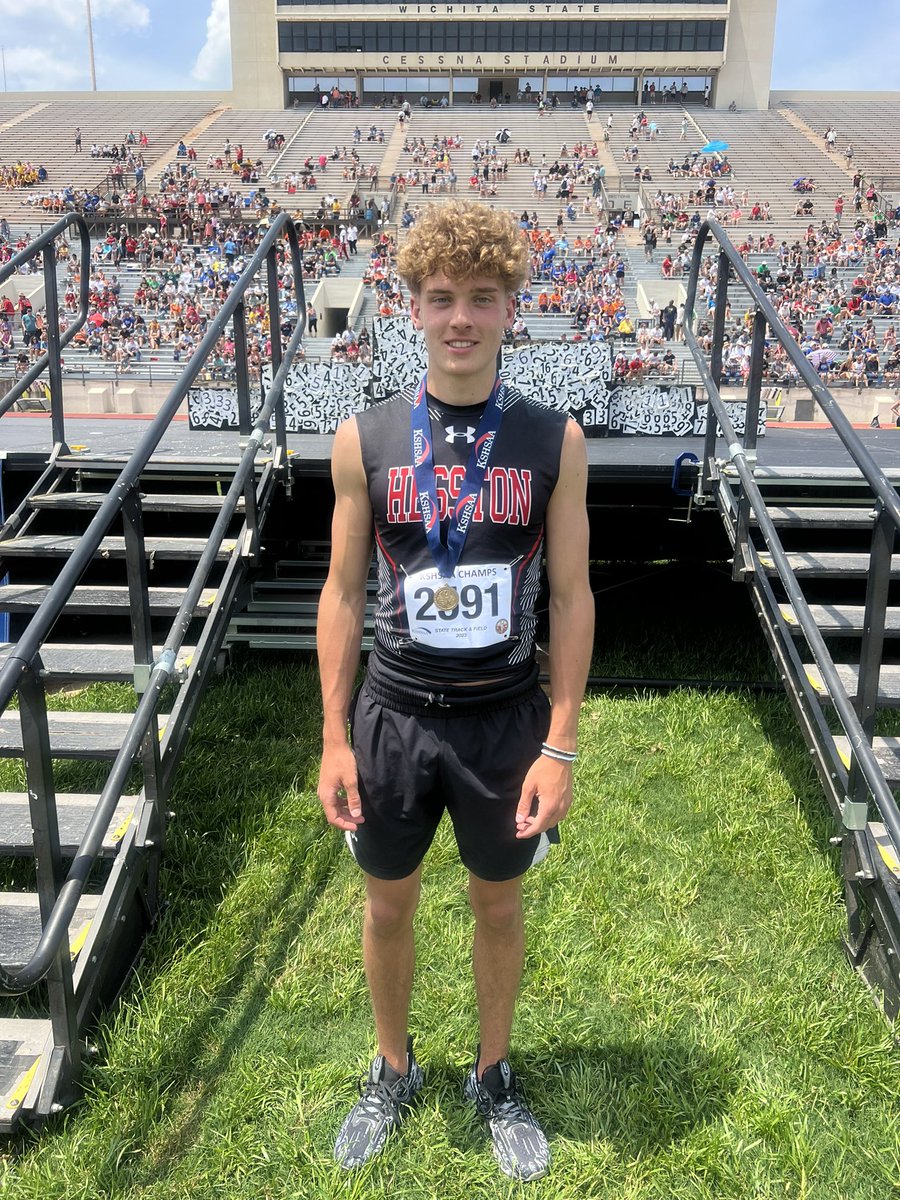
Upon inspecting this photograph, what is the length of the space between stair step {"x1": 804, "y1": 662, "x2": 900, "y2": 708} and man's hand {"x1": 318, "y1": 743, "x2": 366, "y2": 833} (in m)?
1.90

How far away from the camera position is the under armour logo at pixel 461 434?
2.09 m

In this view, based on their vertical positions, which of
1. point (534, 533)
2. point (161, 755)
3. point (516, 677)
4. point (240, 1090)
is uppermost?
point (534, 533)

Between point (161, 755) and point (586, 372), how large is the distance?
813 centimetres

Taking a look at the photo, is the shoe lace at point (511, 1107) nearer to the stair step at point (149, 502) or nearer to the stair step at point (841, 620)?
the stair step at point (841, 620)

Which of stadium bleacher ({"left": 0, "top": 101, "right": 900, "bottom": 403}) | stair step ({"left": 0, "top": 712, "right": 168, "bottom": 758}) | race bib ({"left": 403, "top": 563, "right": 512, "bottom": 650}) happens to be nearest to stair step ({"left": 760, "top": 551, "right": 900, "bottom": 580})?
race bib ({"left": 403, "top": 563, "right": 512, "bottom": 650})

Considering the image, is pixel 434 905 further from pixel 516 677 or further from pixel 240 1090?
pixel 516 677

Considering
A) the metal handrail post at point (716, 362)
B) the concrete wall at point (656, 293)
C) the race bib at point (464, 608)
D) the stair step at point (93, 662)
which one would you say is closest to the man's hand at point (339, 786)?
the race bib at point (464, 608)

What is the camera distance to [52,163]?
43.8 meters

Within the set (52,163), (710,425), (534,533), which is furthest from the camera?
(52,163)

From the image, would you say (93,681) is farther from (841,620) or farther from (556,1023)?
(841,620)

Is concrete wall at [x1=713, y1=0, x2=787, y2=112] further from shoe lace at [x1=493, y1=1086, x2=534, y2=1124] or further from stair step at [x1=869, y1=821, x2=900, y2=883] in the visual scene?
shoe lace at [x1=493, y1=1086, x2=534, y2=1124]

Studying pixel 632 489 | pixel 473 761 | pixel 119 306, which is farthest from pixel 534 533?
pixel 119 306

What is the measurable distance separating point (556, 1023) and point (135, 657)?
1675 millimetres

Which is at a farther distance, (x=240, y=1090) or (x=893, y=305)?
(x=893, y=305)
